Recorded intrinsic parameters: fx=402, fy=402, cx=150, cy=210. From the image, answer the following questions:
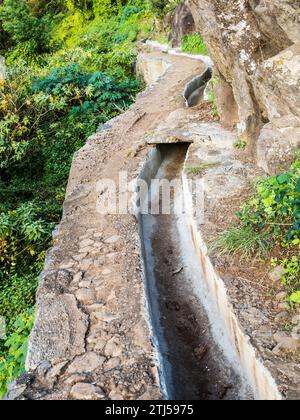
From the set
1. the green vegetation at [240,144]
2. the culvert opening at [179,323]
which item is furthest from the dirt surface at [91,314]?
the green vegetation at [240,144]

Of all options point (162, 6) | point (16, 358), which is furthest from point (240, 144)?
point (162, 6)

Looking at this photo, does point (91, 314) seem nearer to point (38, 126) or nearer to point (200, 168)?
point (200, 168)

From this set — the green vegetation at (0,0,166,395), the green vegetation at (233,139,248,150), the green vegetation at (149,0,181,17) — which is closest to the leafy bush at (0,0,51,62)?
the green vegetation at (0,0,166,395)

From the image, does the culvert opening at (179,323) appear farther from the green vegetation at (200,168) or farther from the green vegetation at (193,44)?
the green vegetation at (193,44)

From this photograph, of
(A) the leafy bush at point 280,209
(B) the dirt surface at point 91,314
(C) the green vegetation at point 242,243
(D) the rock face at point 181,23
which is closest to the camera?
(B) the dirt surface at point 91,314

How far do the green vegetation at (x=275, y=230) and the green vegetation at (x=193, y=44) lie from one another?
492 inches

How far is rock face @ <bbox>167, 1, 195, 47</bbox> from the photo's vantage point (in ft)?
53.3

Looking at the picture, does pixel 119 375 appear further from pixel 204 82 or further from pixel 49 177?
pixel 204 82

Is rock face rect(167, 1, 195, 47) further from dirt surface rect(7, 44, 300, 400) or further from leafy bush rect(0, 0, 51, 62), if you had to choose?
dirt surface rect(7, 44, 300, 400)

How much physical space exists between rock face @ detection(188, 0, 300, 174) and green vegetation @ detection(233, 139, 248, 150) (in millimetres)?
119

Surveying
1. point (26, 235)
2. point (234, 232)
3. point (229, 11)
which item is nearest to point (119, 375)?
point (234, 232)

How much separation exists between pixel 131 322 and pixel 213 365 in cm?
100

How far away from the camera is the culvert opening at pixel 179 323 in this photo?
383 cm

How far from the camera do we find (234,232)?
4621 mm
